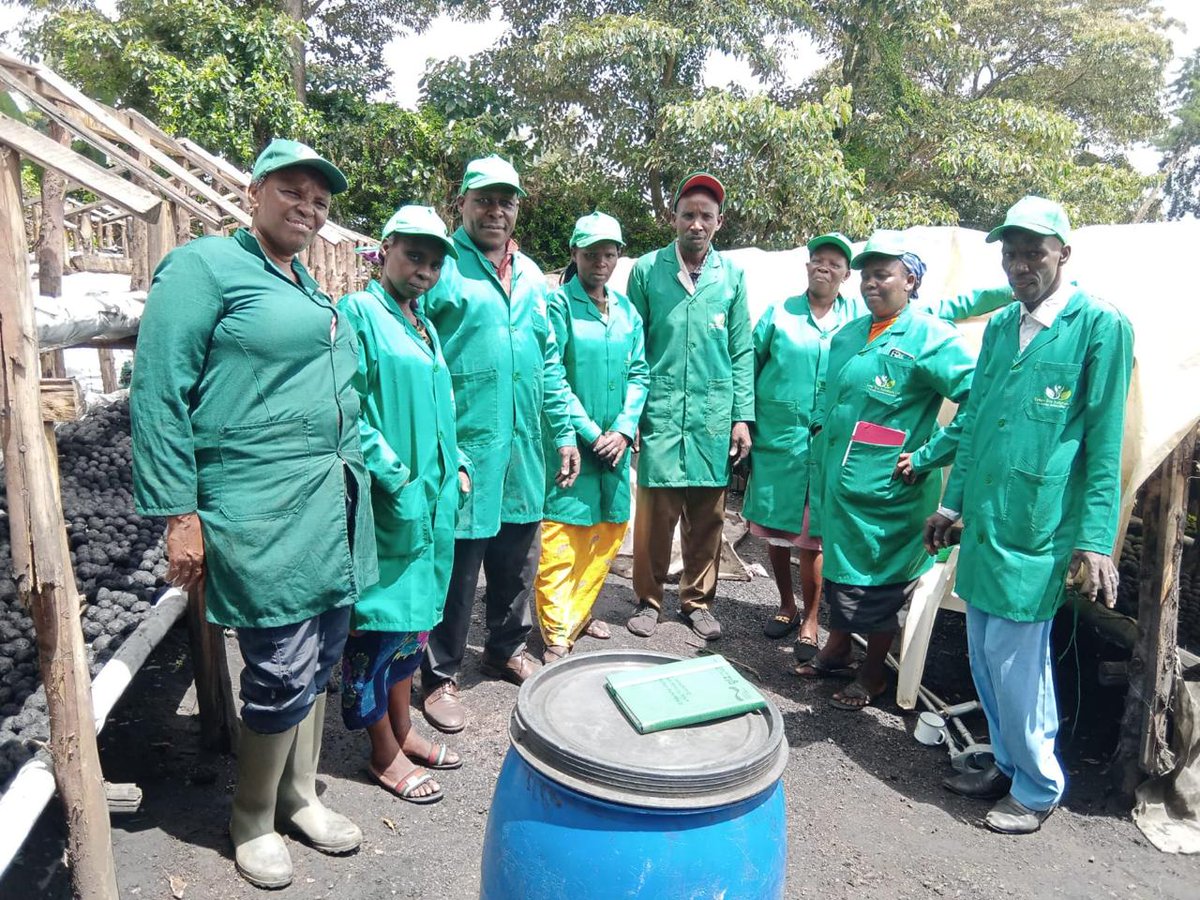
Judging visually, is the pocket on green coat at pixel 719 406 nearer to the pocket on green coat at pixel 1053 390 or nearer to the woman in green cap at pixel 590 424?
the woman in green cap at pixel 590 424

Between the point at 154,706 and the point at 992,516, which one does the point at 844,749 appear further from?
the point at 154,706

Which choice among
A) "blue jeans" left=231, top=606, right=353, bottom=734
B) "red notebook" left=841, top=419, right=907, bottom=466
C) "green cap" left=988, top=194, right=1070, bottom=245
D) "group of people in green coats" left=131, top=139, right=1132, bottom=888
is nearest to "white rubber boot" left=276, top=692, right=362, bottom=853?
"group of people in green coats" left=131, top=139, right=1132, bottom=888

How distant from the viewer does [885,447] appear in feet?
12.2

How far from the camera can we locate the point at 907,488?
3.77m

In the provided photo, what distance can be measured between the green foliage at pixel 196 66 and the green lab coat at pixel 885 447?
10960 millimetres

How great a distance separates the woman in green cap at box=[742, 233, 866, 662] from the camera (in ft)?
14.3

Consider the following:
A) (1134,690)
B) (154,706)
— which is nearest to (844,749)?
(1134,690)

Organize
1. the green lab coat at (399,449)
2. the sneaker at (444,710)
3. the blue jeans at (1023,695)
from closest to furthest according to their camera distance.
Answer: the green lab coat at (399,449), the blue jeans at (1023,695), the sneaker at (444,710)

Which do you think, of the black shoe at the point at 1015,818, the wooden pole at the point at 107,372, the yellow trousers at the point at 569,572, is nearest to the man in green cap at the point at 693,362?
the yellow trousers at the point at 569,572

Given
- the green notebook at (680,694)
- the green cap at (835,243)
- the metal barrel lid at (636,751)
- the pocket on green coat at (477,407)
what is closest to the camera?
the metal barrel lid at (636,751)

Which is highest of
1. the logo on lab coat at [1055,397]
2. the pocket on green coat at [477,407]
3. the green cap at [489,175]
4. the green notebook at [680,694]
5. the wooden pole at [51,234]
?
the green cap at [489,175]

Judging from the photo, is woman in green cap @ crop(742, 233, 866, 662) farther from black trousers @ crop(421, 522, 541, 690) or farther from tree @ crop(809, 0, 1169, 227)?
tree @ crop(809, 0, 1169, 227)

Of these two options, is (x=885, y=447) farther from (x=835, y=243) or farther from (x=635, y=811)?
(x=635, y=811)

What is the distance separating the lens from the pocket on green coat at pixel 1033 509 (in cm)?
292
